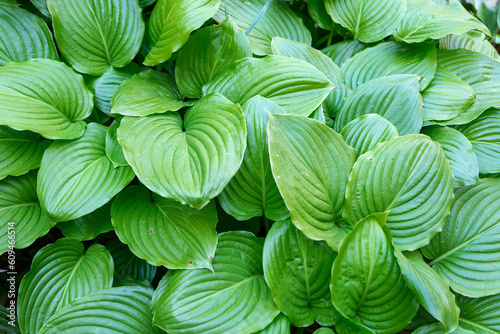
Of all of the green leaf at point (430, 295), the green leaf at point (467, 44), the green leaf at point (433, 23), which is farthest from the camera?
the green leaf at point (467, 44)

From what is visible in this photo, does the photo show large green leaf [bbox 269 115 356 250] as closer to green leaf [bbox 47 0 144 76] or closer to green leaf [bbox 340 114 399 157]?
green leaf [bbox 340 114 399 157]

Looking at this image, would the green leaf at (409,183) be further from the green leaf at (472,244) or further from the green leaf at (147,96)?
the green leaf at (147,96)

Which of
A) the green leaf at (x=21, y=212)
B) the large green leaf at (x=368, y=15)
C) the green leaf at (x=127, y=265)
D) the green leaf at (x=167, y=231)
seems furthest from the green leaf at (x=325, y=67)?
the green leaf at (x=21, y=212)

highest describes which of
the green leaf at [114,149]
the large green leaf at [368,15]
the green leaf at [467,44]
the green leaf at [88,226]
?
the large green leaf at [368,15]

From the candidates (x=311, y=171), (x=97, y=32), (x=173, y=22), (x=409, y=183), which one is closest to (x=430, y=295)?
(x=409, y=183)

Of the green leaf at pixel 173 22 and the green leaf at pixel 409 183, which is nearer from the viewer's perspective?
the green leaf at pixel 409 183

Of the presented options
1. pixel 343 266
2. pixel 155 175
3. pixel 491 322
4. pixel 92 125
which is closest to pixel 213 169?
pixel 155 175
